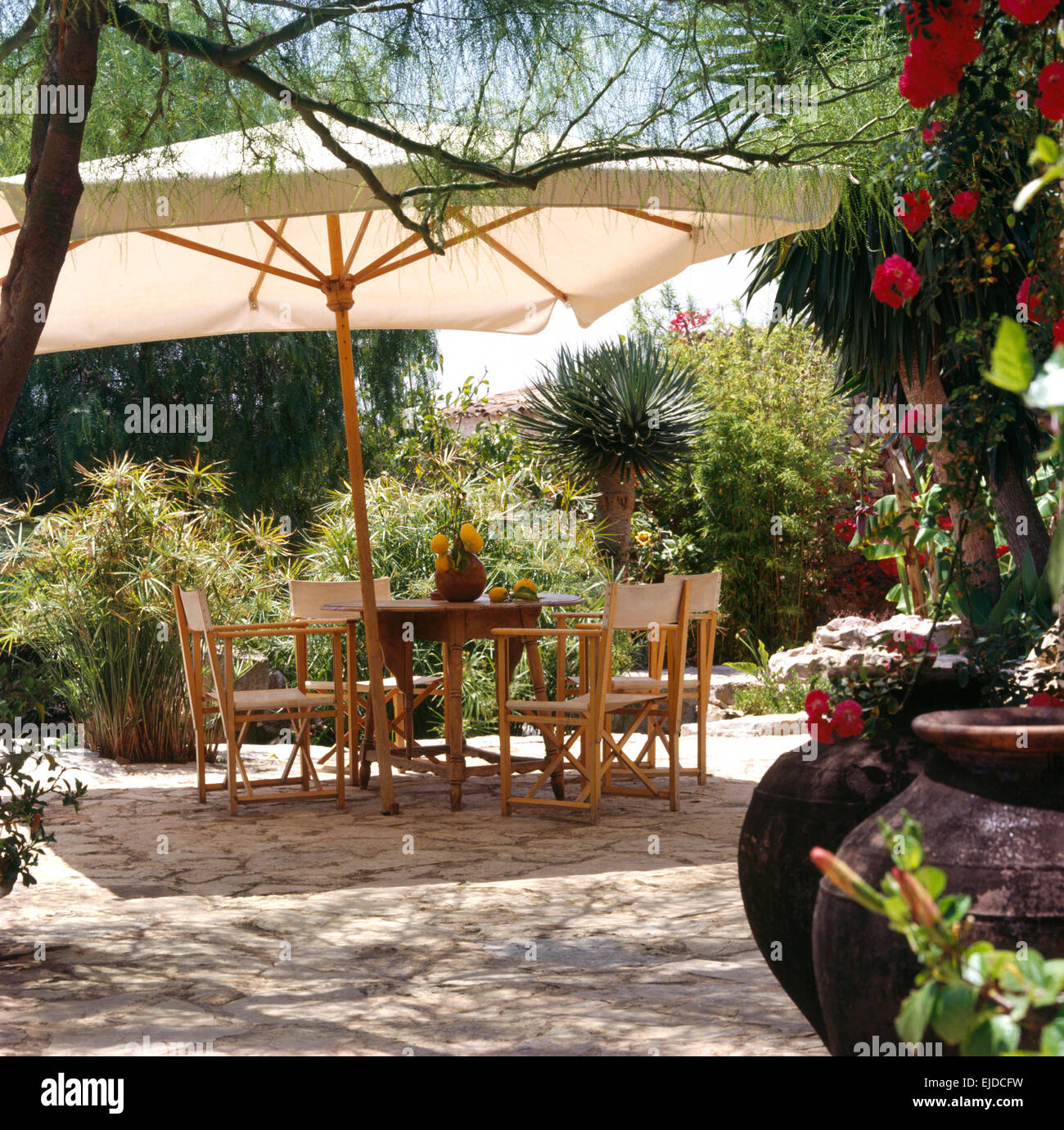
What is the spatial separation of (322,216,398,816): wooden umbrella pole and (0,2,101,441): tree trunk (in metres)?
1.90

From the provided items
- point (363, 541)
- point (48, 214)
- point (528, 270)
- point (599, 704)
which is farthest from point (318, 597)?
point (48, 214)

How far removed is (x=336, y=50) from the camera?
9.61 ft

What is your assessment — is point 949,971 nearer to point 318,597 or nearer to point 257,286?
point 318,597

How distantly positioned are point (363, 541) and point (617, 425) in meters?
5.23

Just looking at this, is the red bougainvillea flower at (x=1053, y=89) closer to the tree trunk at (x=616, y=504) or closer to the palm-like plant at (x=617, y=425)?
the palm-like plant at (x=617, y=425)

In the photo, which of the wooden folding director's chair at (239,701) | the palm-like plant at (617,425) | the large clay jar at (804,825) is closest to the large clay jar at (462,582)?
the wooden folding director's chair at (239,701)

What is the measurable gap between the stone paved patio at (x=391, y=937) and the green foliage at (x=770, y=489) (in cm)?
591

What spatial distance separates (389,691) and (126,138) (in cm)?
290

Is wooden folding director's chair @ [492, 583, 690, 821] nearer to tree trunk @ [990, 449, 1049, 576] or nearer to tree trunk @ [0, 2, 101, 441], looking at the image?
tree trunk @ [990, 449, 1049, 576]

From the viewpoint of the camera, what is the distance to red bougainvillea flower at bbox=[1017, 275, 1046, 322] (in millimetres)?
1902

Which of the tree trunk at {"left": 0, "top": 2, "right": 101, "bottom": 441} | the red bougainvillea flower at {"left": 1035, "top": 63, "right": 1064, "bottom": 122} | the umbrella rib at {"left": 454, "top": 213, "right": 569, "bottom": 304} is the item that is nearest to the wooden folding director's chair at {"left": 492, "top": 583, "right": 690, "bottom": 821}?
the umbrella rib at {"left": 454, "top": 213, "right": 569, "bottom": 304}

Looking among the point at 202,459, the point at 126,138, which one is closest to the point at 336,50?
the point at 126,138

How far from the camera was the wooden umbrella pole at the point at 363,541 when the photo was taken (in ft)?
15.3

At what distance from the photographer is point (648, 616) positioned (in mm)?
4641
